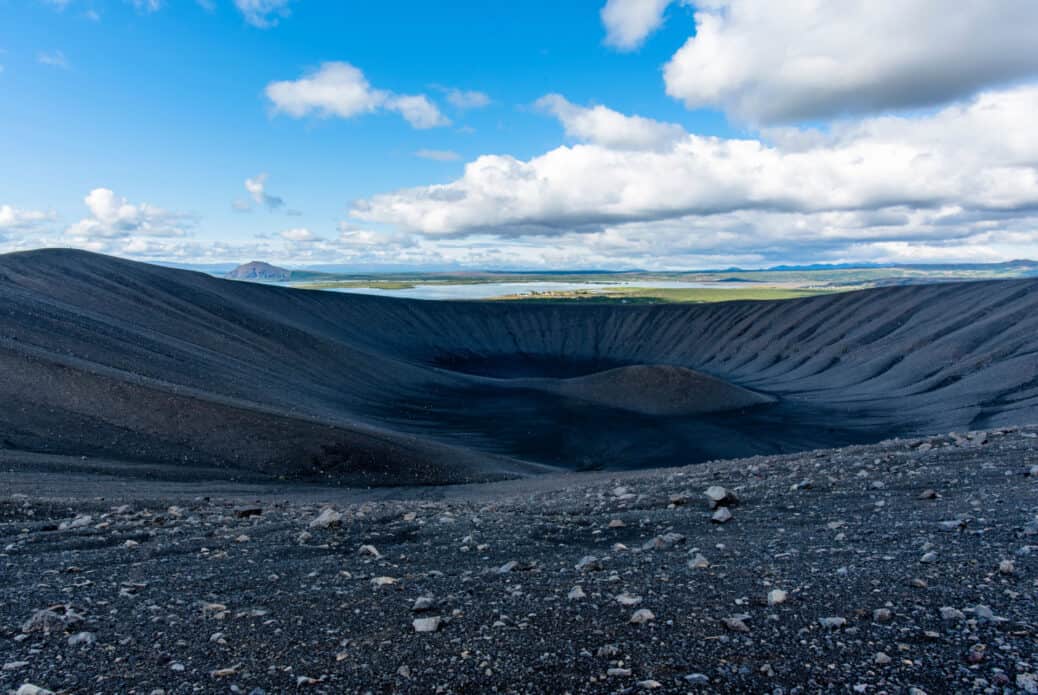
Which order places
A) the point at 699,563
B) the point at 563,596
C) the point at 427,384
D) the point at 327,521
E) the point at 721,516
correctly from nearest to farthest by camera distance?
the point at 563,596 < the point at 699,563 < the point at 721,516 < the point at 327,521 < the point at 427,384

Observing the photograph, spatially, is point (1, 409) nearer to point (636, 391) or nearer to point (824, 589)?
point (824, 589)

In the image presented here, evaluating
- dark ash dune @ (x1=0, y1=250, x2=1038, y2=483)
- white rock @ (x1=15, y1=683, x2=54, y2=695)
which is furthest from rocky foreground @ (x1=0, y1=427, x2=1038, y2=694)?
dark ash dune @ (x1=0, y1=250, x2=1038, y2=483)

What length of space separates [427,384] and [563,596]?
46.5m

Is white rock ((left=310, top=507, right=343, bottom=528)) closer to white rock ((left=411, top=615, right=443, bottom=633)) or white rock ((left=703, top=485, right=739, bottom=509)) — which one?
white rock ((left=411, top=615, right=443, bottom=633))

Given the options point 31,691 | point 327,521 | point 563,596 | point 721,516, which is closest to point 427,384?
point 327,521

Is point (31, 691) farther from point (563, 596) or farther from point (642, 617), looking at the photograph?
point (642, 617)

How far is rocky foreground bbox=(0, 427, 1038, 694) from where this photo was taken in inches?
171

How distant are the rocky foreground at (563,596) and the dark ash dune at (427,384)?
1432cm

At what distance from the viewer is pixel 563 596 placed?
19.0 feet

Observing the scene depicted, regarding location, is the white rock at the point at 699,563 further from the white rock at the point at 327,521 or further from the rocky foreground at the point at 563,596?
the white rock at the point at 327,521

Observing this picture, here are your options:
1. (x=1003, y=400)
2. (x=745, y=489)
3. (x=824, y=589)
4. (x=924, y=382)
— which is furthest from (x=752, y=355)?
(x=824, y=589)

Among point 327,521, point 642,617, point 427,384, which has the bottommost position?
point 427,384

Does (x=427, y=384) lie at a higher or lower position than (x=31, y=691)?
lower

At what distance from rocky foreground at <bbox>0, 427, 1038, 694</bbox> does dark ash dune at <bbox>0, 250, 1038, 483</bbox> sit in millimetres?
14323
